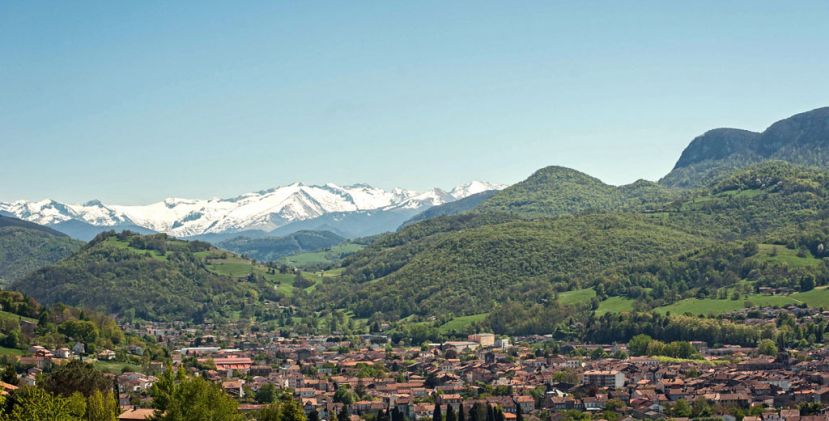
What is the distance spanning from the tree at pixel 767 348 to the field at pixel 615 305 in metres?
38.6

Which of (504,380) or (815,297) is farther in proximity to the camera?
(815,297)

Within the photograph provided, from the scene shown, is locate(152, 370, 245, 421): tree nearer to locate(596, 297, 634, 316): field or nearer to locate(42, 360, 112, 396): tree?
locate(42, 360, 112, 396): tree

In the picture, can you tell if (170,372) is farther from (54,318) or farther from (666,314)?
(666,314)

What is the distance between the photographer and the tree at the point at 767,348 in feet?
463

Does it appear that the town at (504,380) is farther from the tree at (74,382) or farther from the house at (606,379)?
the tree at (74,382)

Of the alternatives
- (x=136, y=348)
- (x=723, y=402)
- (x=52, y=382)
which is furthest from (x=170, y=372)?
(x=136, y=348)

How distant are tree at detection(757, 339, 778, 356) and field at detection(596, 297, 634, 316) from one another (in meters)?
38.6

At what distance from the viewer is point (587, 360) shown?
472 feet

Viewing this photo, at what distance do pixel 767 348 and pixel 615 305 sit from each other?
48.3 metres

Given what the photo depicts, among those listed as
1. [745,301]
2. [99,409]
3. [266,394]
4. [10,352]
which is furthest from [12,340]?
[745,301]

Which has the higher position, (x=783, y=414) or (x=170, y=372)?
(x=170, y=372)

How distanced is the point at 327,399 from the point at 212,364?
23469mm

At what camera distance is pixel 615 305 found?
189250 millimetres

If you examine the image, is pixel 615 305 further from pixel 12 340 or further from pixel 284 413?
pixel 284 413
